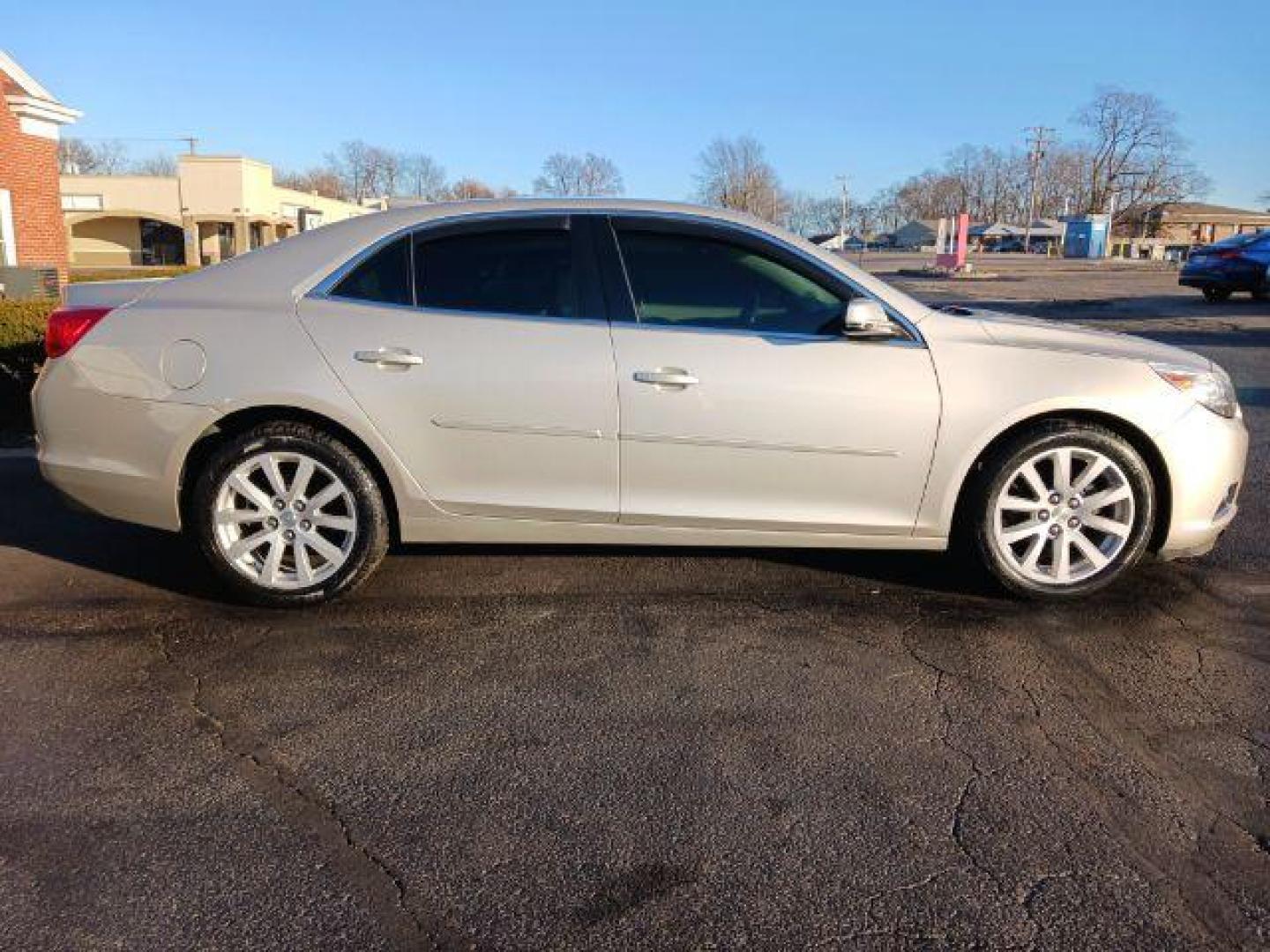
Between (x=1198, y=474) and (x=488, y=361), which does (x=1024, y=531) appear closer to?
(x=1198, y=474)

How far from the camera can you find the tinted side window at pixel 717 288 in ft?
13.3

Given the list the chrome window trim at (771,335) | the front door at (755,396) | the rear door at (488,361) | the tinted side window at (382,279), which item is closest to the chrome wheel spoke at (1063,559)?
the front door at (755,396)

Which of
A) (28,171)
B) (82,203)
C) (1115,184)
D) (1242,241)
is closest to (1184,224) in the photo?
(1115,184)

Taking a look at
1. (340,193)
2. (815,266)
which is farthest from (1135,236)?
(815,266)

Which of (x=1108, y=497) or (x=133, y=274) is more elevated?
(x=1108, y=497)

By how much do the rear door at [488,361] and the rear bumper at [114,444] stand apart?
711 millimetres

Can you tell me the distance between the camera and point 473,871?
7.90 feet

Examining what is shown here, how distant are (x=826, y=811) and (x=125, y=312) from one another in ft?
11.1

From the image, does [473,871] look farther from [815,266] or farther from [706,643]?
[815,266]

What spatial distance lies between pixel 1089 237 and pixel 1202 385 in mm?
84225

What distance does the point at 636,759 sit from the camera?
294cm

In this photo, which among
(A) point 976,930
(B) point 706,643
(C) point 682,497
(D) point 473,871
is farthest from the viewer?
(C) point 682,497

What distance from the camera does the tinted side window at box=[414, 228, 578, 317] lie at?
13.3ft

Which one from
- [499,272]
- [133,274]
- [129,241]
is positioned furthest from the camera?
[129,241]
